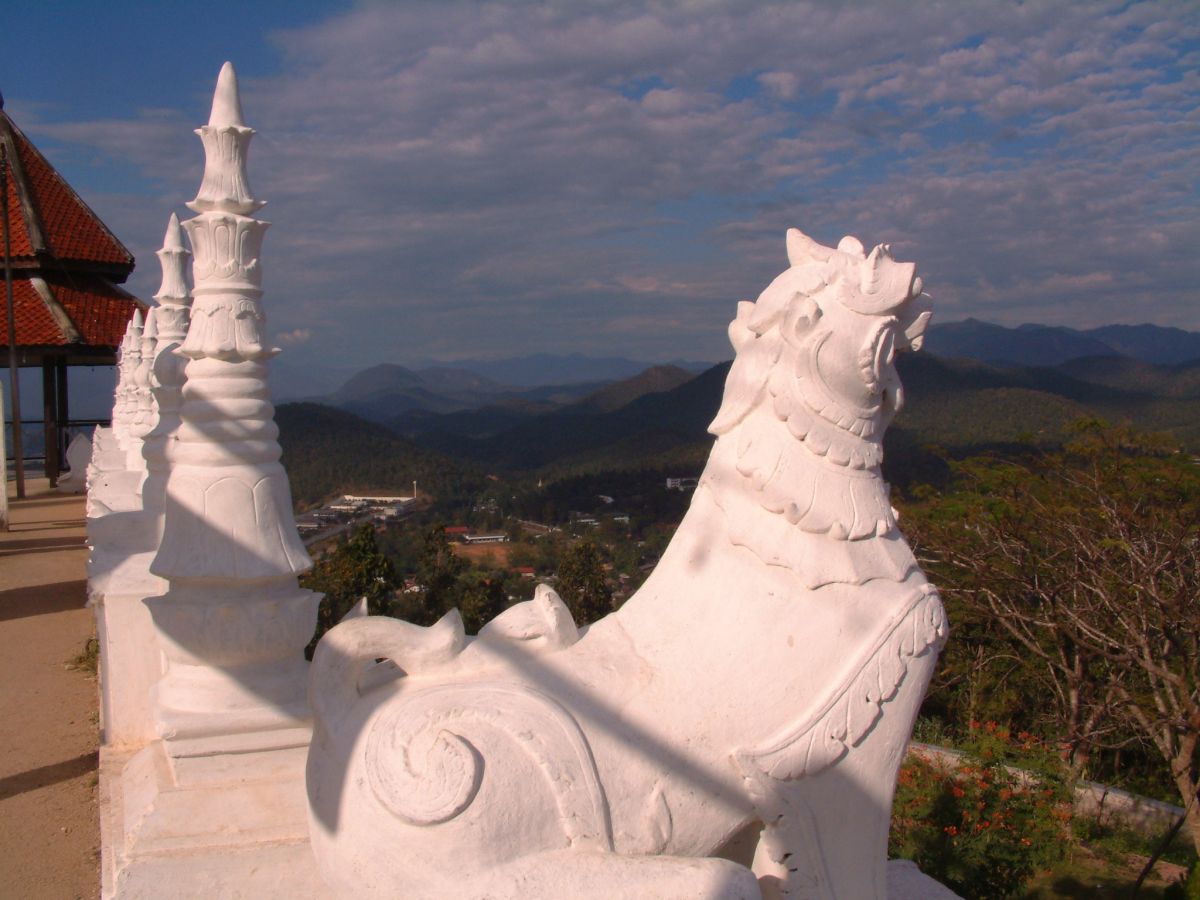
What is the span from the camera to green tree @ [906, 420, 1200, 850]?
21.7 ft

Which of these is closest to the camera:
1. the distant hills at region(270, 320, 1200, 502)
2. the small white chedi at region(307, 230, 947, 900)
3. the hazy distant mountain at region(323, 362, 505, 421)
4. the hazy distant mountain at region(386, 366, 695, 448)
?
the small white chedi at region(307, 230, 947, 900)

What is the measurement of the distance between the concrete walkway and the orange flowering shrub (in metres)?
3.68

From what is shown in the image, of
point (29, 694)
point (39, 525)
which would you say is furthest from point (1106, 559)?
point (39, 525)

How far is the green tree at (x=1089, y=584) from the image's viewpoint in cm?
662

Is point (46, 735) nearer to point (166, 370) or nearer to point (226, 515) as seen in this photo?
point (166, 370)

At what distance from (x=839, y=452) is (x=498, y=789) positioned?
3.50 ft

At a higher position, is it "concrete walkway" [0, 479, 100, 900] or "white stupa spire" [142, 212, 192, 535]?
"white stupa spire" [142, 212, 192, 535]

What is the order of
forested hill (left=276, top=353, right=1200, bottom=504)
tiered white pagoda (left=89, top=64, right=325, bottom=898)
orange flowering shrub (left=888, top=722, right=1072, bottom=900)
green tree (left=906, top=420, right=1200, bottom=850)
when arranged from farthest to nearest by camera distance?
forested hill (left=276, top=353, right=1200, bottom=504)
green tree (left=906, top=420, right=1200, bottom=850)
orange flowering shrub (left=888, top=722, right=1072, bottom=900)
tiered white pagoda (left=89, top=64, right=325, bottom=898)

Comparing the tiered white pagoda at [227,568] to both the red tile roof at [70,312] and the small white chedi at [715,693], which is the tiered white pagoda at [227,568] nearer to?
the small white chedi at [715,693]

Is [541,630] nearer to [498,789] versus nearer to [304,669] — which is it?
[498,789]

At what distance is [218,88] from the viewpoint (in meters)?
2.93

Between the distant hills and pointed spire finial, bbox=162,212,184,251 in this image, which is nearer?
pointed spire finial, bbox=162,212,184,251

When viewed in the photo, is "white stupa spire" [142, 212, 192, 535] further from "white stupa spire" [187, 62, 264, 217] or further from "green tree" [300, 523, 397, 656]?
"green tree" [300, 523, 397, 656]

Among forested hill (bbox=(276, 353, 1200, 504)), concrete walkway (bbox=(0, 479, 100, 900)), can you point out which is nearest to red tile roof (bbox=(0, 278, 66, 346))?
forested hill (bbox=(276, 353, 1200, 504))
